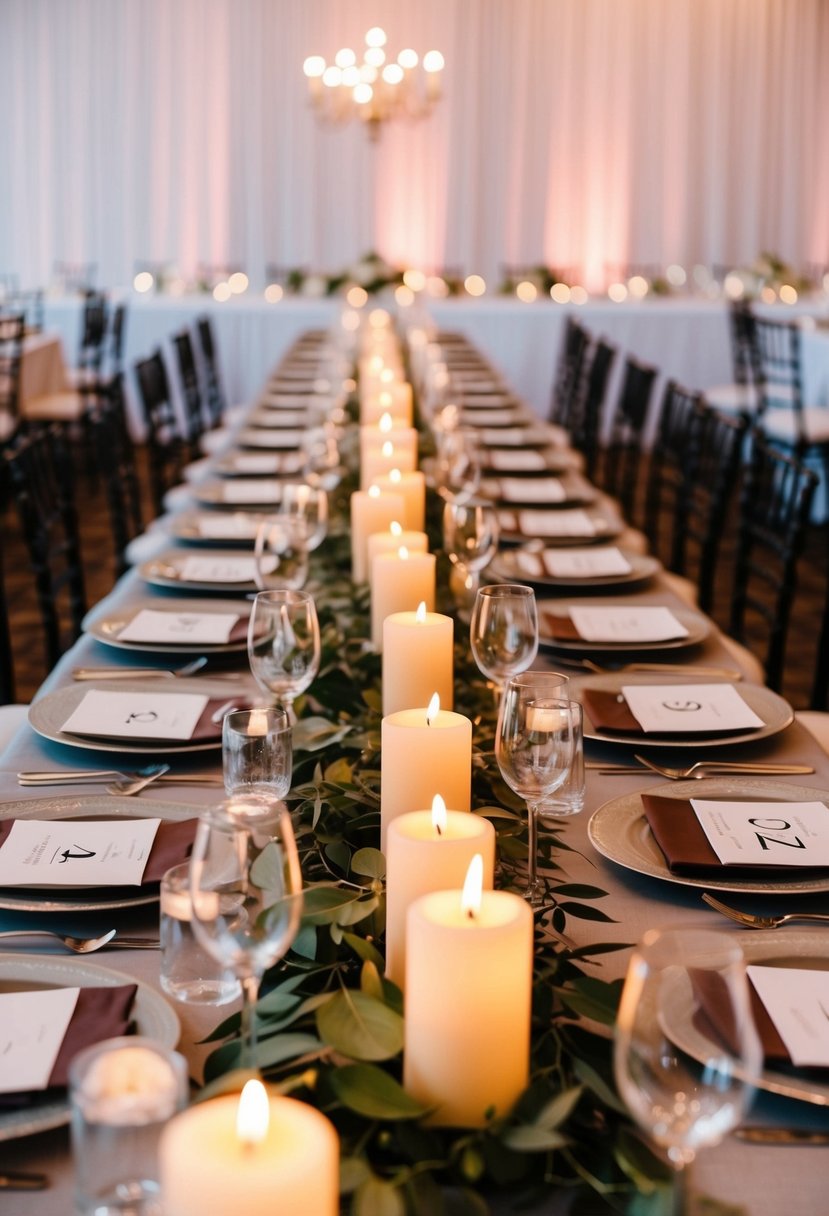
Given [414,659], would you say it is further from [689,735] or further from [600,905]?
[689,735]

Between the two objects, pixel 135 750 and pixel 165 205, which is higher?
pixel 165 205

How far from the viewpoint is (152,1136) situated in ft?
2.17

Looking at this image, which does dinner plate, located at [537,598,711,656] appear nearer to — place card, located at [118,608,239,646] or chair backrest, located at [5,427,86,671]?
place card, located at [118,608,239,646]

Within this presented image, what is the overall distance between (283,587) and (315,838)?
93cm

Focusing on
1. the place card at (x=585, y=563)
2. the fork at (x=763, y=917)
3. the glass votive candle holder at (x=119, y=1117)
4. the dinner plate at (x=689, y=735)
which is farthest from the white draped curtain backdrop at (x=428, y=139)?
the glass votive candle holder at (x=119, y=1117)

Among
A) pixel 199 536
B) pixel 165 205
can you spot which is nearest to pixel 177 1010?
pixel 199 536

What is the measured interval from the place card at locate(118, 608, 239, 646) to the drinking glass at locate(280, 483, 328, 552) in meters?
0.19

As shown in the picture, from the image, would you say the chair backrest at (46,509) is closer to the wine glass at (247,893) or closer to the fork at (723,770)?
the fork at (723,770)

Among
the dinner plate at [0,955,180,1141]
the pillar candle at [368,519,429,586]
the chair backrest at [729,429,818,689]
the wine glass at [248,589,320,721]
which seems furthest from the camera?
the chair backrest at [729,429,818,689]

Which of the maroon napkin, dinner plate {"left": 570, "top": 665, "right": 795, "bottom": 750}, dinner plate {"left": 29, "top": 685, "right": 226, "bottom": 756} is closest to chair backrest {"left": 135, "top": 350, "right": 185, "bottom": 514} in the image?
dinner plate {"left": 29, "top": 685, "right": 226, "bottom": 756}

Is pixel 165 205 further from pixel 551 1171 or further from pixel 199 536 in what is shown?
pixel 551 1171

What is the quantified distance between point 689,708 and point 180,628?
2.70 feet

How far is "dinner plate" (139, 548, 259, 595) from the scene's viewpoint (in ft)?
8.17

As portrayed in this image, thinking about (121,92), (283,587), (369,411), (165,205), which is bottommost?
(283,587)
